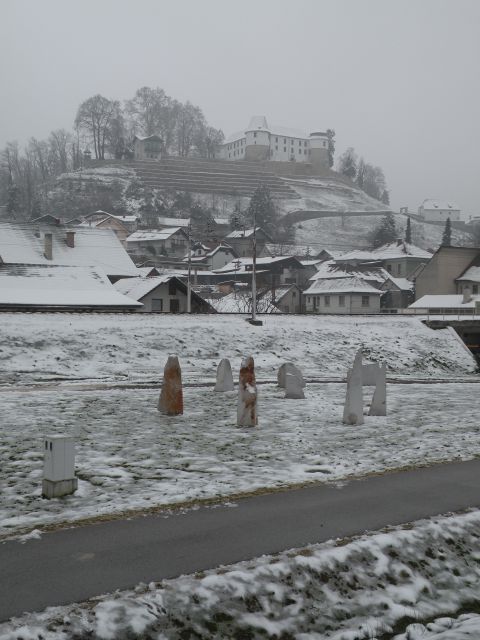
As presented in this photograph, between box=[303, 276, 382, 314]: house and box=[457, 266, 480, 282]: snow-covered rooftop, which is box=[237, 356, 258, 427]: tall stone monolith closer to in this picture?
box=[303, 276, 382, 314]: house

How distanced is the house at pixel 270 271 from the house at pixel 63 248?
88.5 ft

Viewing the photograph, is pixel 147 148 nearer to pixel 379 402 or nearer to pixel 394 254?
pixel 394 254

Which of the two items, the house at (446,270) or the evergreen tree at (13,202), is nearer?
the house at (446,270)

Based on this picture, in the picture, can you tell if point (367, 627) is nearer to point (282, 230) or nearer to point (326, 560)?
point (326, 560)

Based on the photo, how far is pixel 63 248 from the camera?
6038cm

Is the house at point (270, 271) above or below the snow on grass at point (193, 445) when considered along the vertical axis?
above

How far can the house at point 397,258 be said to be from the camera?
101062 mm

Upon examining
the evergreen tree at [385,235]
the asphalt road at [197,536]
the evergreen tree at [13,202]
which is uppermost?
the evergreen tree at [13,202]

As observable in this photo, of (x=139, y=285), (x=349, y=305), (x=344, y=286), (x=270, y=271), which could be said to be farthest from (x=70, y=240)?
(x=270, y=271)

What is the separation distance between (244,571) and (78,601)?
5.25 ft

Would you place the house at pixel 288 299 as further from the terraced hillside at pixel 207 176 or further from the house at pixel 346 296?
the terraced hillside at pixel 207 176

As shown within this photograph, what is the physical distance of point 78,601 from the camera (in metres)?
5.67

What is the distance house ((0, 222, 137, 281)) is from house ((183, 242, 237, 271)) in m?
39.8

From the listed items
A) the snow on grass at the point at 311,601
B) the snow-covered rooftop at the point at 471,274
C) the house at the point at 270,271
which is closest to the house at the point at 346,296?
the snow-covered rooftop at the point at 471,274
